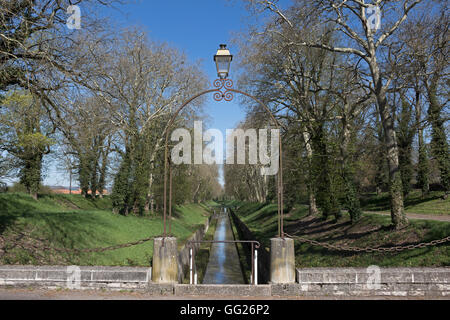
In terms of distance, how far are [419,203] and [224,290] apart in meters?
23.6

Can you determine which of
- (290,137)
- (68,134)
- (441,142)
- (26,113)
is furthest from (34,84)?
(441,142)

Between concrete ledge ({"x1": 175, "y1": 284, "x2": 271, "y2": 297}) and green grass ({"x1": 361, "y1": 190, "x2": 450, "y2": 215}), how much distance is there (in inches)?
700

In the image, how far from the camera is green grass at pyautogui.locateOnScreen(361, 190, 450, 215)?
22.7 m

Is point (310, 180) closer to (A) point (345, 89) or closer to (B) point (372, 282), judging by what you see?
(A) point (345, 89)

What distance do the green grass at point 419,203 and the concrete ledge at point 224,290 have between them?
1777 cm

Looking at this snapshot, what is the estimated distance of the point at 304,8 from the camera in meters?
13.5

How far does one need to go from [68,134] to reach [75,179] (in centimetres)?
2843

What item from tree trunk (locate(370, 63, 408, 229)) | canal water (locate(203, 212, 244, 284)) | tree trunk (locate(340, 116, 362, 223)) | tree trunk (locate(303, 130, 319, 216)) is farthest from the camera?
tree trunk (locate(303, 130, 319, 216))

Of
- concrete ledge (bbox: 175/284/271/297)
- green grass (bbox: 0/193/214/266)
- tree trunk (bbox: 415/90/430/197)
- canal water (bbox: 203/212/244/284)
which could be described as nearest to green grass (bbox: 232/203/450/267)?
→ canal water (bbox: 203/212/244/284)

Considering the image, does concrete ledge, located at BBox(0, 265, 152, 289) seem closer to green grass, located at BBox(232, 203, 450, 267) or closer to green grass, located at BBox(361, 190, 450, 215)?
green grass, located at BBox(232, 203, 450, 267)

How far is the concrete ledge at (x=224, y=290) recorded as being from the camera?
7.40 meters

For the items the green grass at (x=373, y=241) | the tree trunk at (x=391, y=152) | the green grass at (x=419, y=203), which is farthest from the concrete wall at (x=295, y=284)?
the green grass at (x=419, y=203)

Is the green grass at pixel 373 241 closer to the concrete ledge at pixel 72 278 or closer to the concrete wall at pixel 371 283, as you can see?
the concrete wall at pixel 371 283

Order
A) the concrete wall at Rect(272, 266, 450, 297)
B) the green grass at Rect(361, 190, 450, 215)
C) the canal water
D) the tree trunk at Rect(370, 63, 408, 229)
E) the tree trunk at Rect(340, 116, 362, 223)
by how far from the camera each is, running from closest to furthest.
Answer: the concrete wall at Rect(272, 266, 450, 297)
the tree trunk at Rect(370, 63, 408, 229)
the canal water
the tree trunk at Rect(340, 116, 362, 223)
the green grass at Rect(361, 190, 450, 215)
